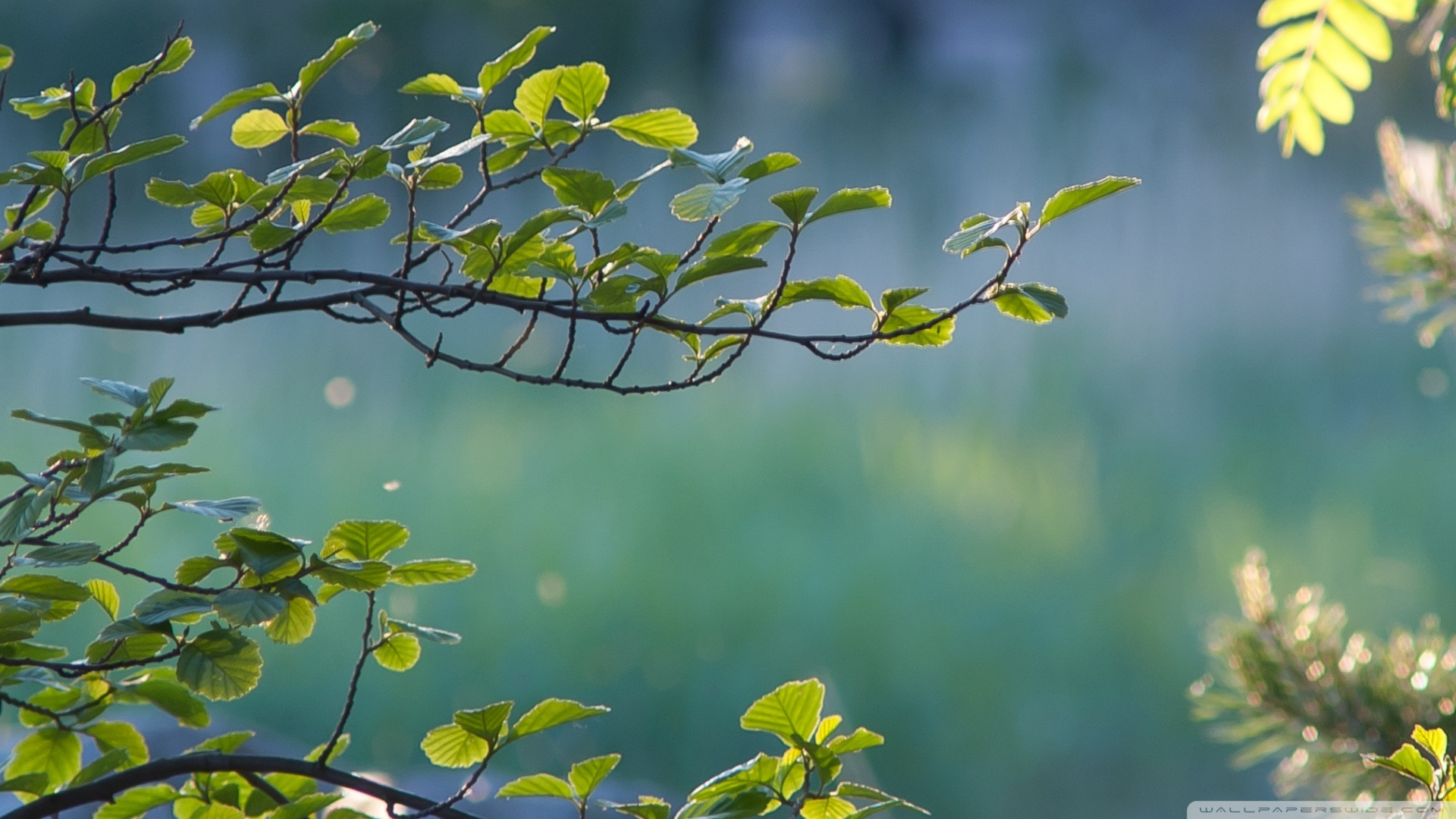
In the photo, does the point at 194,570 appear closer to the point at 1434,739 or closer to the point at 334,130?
the point at 334,130

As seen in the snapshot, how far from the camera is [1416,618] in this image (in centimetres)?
271

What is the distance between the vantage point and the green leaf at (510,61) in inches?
16.3

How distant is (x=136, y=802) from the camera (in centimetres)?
50

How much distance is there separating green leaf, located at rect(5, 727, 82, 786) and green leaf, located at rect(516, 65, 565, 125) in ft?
1.20

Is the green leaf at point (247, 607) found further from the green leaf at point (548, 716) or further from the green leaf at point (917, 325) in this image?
the green leaf at point (917, 325)

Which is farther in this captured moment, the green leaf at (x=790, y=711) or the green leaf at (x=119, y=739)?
the green leaf at (x=119, y=739)

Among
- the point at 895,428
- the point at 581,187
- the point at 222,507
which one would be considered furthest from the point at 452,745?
the point at 895,428

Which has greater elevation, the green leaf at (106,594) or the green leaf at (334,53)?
the green leaf at (334,53)

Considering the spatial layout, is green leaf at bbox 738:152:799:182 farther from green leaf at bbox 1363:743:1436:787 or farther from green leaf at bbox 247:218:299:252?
green leaf at bbox 1363:743:1436:787

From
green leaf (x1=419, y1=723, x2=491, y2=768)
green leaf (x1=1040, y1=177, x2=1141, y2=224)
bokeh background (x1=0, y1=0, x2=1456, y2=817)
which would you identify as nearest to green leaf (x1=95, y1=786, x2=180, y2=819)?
green leaf (x1=419, y1=723, x2=491, y2=768)

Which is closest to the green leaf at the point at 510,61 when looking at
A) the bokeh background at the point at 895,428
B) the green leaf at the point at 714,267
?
the green leaf at the point at 714,267

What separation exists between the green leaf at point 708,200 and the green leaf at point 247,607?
0.66 ft

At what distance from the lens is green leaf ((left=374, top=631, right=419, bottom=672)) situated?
50 cm

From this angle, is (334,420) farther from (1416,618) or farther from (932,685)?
(1416,618)
